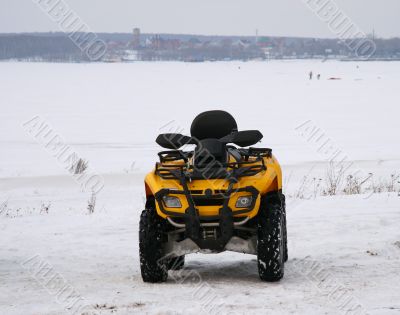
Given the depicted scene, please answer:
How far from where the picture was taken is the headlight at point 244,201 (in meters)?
6.37

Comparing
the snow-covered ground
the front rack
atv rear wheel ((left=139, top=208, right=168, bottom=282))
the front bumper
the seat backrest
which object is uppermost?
the seat backrest

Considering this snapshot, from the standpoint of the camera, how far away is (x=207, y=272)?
7.19m

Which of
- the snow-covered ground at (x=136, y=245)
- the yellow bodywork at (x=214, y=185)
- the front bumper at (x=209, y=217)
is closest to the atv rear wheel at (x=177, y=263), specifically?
the snow-covered ground at (x=136, y=245)

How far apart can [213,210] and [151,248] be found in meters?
0.64

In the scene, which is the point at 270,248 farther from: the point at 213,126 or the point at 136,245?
the point at 136,245

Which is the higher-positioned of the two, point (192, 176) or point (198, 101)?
point (192, 176)

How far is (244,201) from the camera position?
6.38 m

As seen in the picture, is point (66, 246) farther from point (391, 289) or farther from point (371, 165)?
point (371, 165)

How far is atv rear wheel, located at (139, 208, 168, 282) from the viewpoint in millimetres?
6539

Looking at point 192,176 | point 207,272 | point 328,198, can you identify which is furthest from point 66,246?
point 328,198

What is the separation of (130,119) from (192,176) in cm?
2534

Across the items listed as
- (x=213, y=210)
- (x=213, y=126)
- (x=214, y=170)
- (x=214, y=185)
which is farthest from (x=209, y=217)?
(x=213, y=126)

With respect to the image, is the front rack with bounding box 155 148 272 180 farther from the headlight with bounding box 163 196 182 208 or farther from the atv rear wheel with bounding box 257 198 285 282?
the atv rear wheel with bounding box 257 198 285 282

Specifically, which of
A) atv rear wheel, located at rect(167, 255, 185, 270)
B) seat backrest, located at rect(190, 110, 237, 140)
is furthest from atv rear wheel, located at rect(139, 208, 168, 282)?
seat backrest, located at rect(190, 110, 237, 140)
